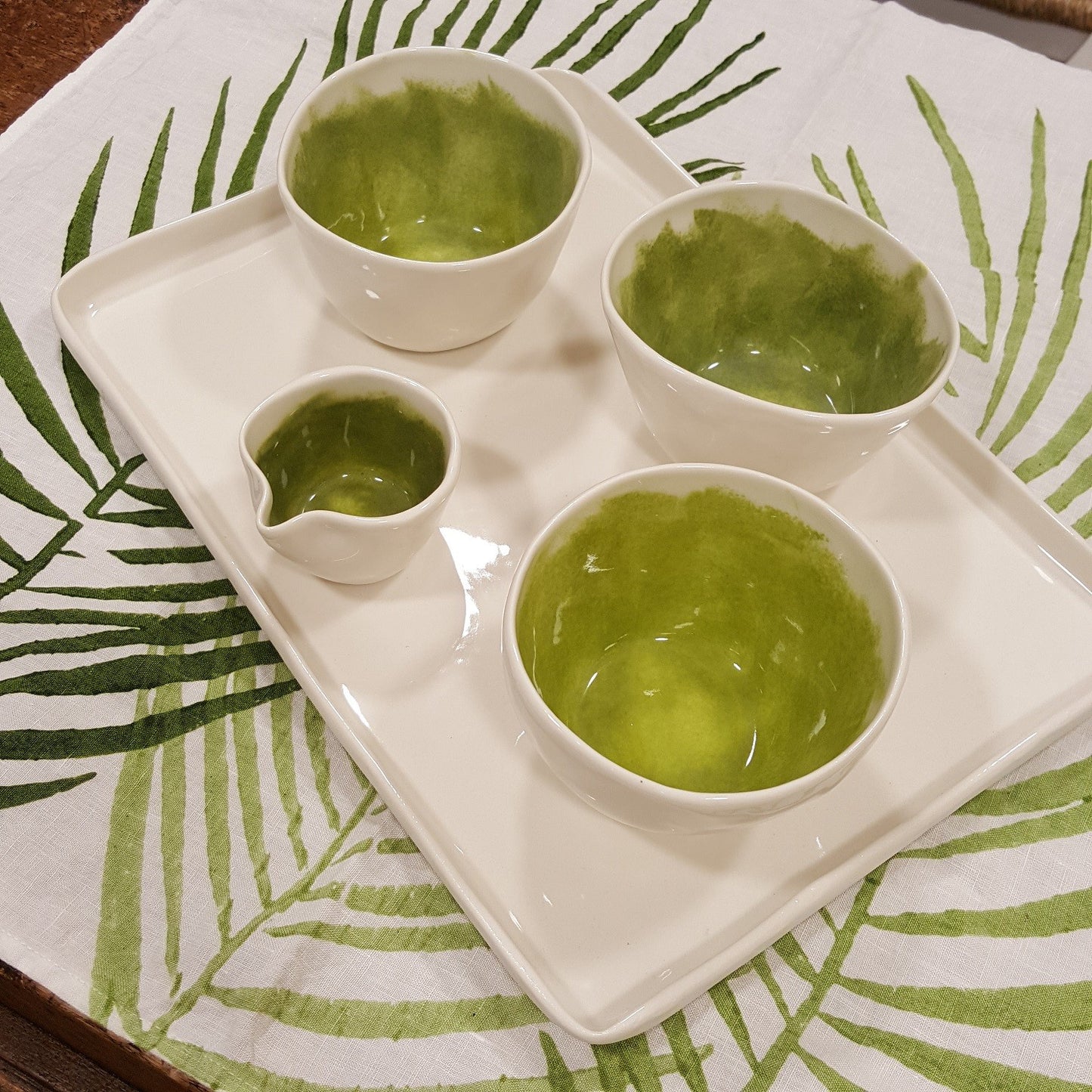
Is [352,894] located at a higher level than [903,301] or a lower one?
lower

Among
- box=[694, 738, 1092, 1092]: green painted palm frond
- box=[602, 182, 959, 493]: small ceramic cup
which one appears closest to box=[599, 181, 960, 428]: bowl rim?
box=[602, 182, 959, 493]: small ceramic cup

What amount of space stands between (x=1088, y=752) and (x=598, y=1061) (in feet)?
1.39

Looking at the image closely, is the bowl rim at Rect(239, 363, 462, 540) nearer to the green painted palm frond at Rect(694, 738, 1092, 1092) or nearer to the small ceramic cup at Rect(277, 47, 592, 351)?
the small ceramic cup at Rect(277, 47, 592, 351)

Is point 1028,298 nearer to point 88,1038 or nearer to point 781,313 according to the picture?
point 781,313

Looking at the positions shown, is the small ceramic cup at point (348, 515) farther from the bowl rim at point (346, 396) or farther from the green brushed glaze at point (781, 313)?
the green brushed glaze at point (781, 313)

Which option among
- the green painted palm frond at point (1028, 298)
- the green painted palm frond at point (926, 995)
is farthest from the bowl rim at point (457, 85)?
the green painted palm frond at point (926, 995)

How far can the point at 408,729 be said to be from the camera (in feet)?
2.34

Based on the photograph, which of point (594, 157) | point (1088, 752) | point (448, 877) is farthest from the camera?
point (594, 157)

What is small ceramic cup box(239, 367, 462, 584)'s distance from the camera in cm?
67

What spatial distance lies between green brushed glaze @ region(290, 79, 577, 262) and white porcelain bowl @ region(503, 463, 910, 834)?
309mm

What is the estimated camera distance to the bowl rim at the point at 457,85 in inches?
29.4

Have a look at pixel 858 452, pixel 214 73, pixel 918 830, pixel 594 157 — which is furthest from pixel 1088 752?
pixel 214 73

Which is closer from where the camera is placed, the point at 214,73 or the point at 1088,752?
the point at 1088,752

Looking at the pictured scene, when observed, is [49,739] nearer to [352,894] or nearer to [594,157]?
[352,894]
